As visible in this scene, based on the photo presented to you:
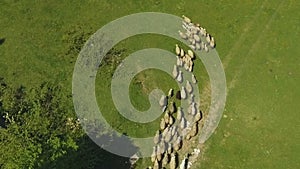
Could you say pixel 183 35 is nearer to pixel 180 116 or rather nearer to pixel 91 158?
pixel 180 116

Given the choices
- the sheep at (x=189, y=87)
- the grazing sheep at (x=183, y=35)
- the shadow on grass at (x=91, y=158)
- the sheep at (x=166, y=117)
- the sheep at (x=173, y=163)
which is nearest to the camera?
the shadow on grass at (x=91, y=158)

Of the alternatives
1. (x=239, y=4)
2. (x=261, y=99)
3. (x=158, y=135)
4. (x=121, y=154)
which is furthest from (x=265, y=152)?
(x=239, y=4)

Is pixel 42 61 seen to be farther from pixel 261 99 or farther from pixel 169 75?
pixel 261 99

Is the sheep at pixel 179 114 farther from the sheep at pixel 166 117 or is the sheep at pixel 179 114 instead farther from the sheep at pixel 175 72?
the sheep at pixel 175 72

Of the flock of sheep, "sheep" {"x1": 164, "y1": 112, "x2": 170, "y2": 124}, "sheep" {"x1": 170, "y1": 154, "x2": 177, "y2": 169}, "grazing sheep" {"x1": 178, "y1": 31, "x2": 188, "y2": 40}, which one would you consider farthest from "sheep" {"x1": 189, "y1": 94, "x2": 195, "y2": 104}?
"grazing sheep" {"x1": 178, "y1": 31, "x2": 188, "y2": 40}

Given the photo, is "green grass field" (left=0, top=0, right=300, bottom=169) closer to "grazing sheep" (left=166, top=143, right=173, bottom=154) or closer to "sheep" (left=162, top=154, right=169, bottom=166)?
"grazing sheep" (left=166, top=143, right=173, bottom=154)

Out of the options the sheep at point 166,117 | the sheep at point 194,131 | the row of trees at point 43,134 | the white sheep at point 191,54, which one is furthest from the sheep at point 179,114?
the white sheep at point 191,54

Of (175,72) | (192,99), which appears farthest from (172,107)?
(175,72)
